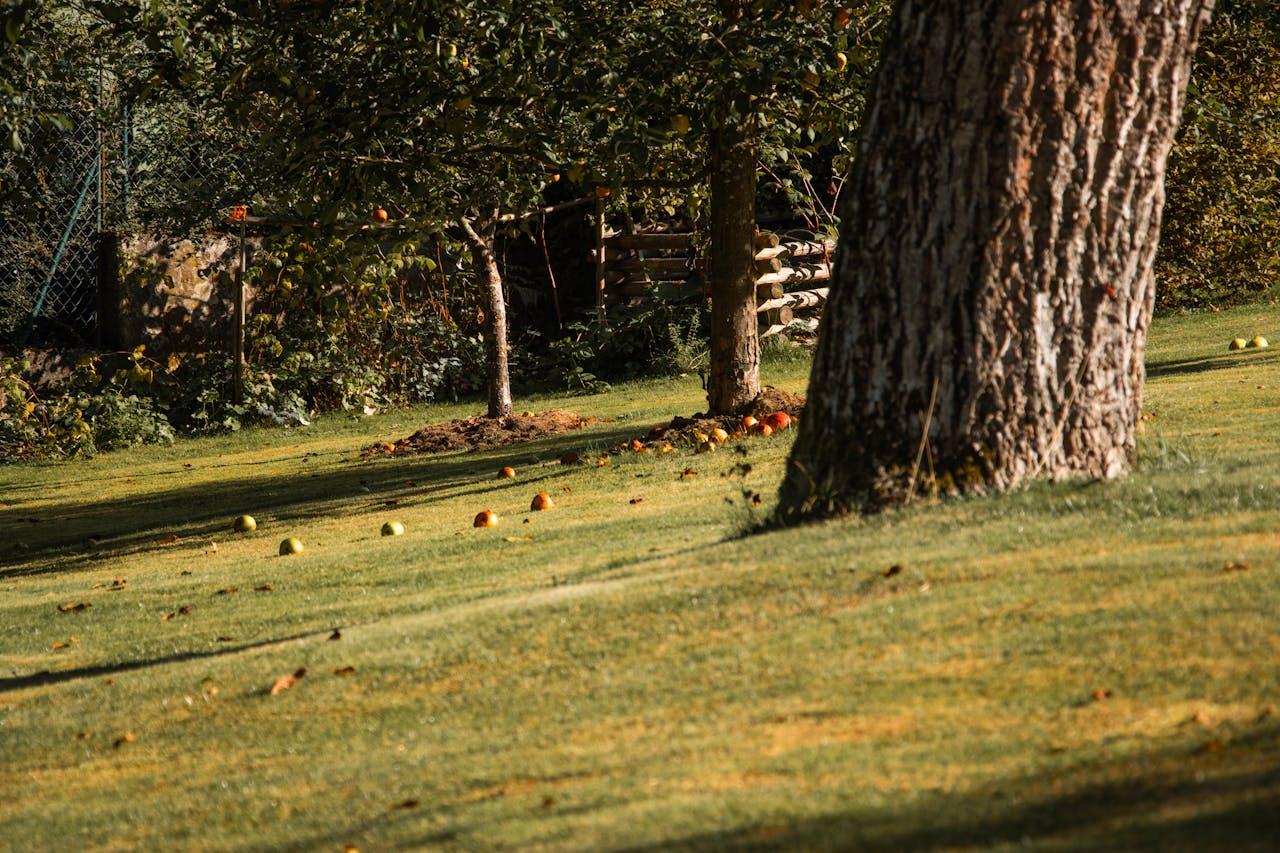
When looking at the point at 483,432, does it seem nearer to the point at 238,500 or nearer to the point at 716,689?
the point at 238,500

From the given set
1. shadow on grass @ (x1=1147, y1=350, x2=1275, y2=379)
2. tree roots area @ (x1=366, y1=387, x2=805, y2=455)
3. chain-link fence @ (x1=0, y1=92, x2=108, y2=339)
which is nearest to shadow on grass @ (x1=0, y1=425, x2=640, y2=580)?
tree roots area @ (x1=366, y1=387, x2=805, y2=455)

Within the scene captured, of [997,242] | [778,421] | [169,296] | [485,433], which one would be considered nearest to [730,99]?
→ [997,242]

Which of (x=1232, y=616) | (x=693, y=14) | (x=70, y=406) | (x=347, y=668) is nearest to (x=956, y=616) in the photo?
(x=1232, y=616)

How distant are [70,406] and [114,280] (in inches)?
67.6

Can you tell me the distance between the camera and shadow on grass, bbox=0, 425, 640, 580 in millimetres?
9531

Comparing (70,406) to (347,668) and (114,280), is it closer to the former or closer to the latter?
(114,280)

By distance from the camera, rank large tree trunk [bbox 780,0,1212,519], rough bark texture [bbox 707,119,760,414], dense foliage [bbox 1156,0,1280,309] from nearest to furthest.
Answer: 1. large tree trunk [bbox 780,0,1212,519]
2. rough bark texture [bbox 707,119,760,414]
3. dense foliage [bbox 1156,0,1280,309]

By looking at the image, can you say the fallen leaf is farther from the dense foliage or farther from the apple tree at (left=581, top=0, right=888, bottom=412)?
the dense foliage

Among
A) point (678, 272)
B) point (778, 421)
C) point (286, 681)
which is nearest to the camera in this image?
point (286, 681)

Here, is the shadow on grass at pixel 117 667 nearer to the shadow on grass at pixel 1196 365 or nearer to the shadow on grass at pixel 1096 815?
the shadow on grass at pixel 1096 815

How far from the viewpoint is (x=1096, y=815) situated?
9.21 feet

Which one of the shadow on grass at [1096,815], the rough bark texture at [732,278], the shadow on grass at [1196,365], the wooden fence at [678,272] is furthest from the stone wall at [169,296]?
the shadow on grass at [1096,815]

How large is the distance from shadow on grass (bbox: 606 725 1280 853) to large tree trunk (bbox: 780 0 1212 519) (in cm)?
241

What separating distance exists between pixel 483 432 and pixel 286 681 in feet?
26.0
